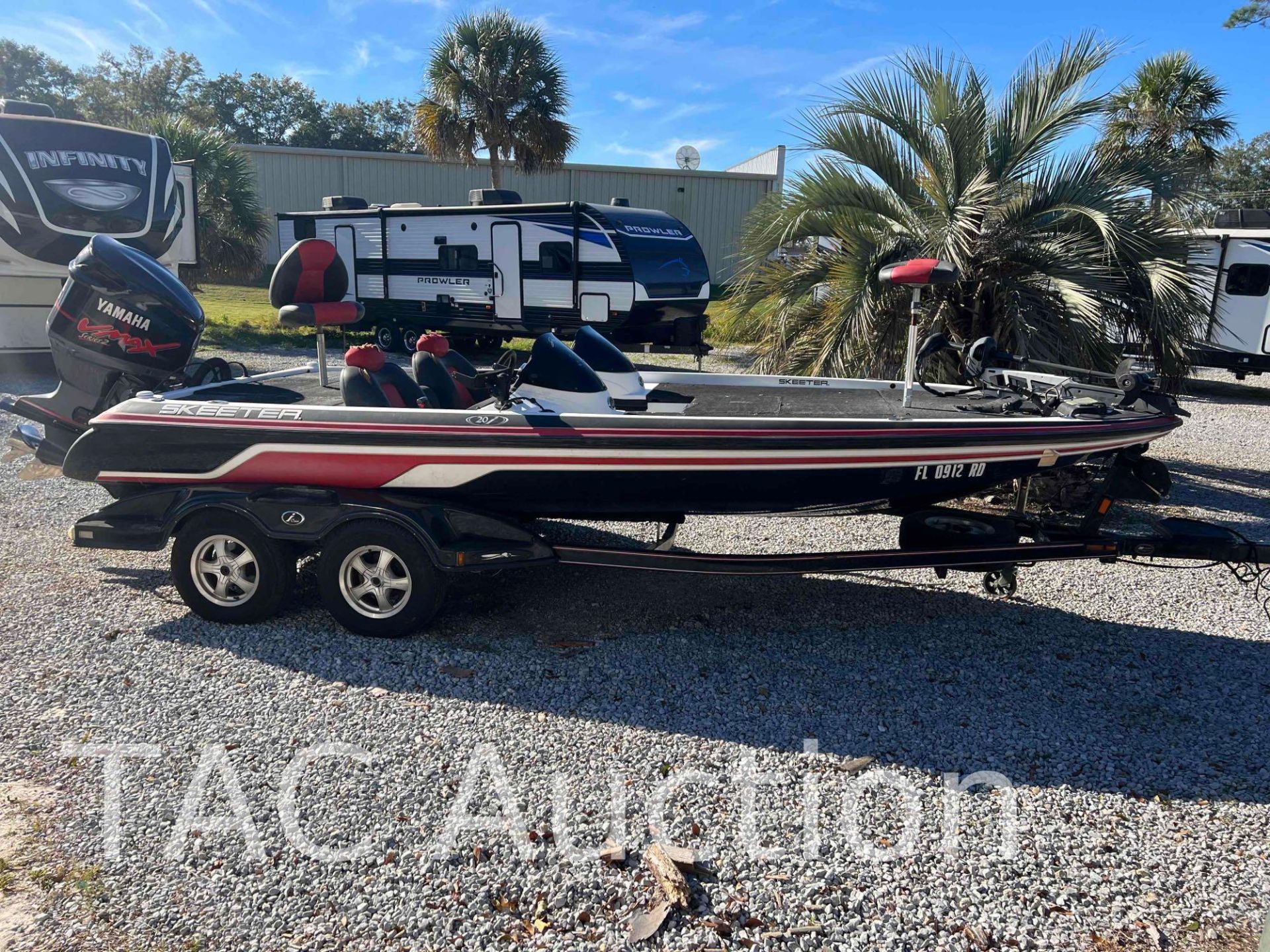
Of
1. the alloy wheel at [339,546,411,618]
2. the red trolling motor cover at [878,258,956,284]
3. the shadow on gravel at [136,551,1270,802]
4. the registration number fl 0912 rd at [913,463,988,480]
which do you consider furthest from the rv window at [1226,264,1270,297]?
the alloy wheel at [339,546,411,618]

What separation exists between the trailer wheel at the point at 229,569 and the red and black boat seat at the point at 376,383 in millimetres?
852

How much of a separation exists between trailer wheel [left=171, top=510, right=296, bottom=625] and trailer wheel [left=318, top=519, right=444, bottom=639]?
29cm

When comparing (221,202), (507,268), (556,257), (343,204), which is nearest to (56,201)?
(507,268)

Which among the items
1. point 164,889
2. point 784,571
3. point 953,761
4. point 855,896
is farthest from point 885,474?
point 164,889

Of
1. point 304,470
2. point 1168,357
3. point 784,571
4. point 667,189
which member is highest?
point 667,189

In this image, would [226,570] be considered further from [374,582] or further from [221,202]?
[221,202]

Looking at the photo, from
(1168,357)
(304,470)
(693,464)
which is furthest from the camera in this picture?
(1168,357)

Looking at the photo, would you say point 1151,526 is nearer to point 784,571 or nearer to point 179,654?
point 784,571

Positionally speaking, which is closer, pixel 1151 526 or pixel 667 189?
pixel 1151 526

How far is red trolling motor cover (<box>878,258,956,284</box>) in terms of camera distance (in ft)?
15.6

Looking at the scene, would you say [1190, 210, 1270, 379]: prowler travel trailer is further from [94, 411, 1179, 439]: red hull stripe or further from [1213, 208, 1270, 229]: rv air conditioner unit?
[94, 411, 1179, 439]: red hull stripe

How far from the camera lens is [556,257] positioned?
13.9 meters

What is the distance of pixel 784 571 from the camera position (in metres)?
4.52

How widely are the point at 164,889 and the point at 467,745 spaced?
3.77 ft
